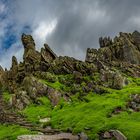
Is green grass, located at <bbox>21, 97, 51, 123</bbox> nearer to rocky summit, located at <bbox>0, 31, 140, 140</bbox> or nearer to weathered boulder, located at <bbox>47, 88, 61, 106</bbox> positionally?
rocky summit, located at <bbox>0, 31, 140, 140</bbox>

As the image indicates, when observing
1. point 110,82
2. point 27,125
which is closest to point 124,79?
point 110,82

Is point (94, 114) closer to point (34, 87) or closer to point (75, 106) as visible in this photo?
point (75, 106)

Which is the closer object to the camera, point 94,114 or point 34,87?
point 94,114

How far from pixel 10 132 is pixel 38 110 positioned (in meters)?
45.8

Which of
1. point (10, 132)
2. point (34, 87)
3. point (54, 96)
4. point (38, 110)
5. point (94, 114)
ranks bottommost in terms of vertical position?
point (10, 132)

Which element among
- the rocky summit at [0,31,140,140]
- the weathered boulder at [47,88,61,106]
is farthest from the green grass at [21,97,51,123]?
the weathered boulder at [47,88,61,106]

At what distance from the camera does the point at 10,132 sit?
357 ft

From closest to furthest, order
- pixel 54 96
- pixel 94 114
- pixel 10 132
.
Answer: pixel 10 132, pixel 94 114, pixel 54 96

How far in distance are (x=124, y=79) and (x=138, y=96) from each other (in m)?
39.5

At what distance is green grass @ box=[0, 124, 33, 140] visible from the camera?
101 metres

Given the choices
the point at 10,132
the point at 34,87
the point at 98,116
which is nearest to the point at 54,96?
the point at 34,87

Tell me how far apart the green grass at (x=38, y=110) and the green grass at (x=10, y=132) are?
48.4 feet

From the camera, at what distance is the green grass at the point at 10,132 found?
10088cm

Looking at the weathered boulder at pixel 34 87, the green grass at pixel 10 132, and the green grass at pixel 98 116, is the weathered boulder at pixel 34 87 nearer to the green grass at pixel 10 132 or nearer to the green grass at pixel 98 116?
the green grass at pixel 98 116
